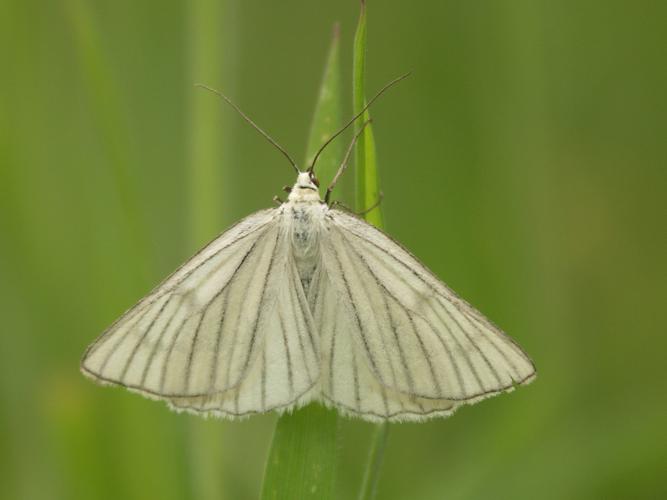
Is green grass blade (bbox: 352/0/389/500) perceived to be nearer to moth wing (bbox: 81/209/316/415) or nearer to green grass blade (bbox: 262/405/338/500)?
green grass blade (bbox: 262/405/338/500)

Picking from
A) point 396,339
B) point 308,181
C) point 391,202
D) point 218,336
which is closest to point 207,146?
point 308,181

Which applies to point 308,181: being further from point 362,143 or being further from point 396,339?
point 396,339

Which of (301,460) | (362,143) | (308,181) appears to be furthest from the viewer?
(308,181)

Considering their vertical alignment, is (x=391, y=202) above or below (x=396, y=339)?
above

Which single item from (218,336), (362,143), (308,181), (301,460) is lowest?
(301,460)

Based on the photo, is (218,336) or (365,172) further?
(218,336)

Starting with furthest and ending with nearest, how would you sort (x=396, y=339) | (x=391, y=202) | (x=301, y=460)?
(x=391, y=202) < (x=396, y=339) < (x=301, y=460)
